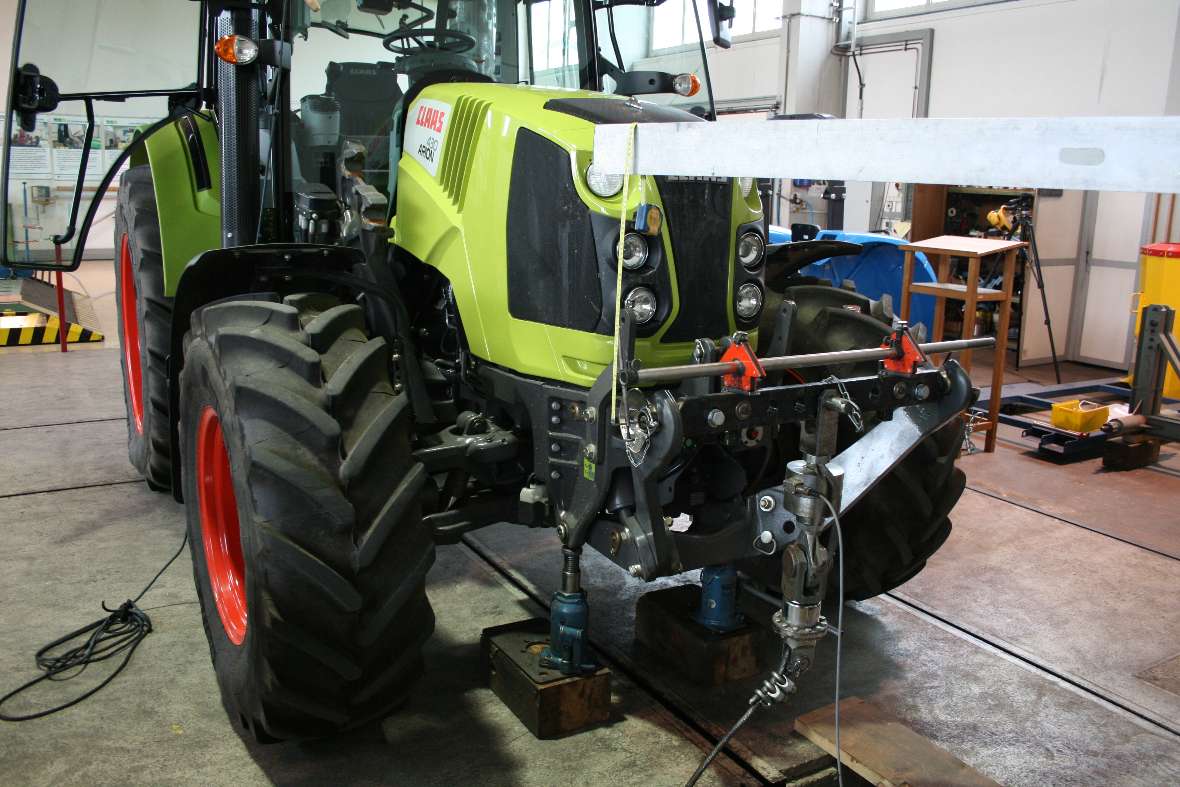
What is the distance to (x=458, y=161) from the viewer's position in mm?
2939

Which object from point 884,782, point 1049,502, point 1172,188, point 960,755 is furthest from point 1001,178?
point 1049,502

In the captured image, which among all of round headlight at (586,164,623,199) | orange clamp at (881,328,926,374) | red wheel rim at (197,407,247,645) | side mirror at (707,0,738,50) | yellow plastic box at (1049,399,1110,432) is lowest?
yellow plastic box at (1049,399,1110,432)

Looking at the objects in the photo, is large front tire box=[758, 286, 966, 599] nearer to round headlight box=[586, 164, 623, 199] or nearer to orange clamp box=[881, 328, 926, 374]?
orange clamp box=[881, 328, 926, 374]

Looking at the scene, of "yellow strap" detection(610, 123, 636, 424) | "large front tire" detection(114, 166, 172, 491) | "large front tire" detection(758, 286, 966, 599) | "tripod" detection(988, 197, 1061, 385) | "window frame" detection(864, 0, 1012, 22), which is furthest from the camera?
"window frame" detection(864, 0, 1012, 22)

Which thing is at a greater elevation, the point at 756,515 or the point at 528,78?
the point at 528,78

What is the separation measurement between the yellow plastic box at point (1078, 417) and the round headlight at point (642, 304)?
14.0 ft

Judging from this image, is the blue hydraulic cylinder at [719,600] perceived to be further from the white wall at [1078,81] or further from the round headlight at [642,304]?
the white wall at [1078,81]

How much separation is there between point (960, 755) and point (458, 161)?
211 cm

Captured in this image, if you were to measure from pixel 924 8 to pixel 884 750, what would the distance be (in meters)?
9.12

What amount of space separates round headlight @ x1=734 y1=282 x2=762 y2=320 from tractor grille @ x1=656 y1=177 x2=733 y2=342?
0.05 m

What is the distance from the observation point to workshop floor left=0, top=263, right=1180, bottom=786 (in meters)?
2.73

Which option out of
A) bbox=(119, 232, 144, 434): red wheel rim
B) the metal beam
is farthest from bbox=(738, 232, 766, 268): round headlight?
bbox=(119, 232, 144, 434): red wheel rim

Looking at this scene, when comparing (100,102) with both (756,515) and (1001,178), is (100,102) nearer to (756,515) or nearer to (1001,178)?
(756,515)

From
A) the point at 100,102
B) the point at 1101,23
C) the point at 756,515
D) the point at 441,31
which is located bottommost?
the point at 756,515
